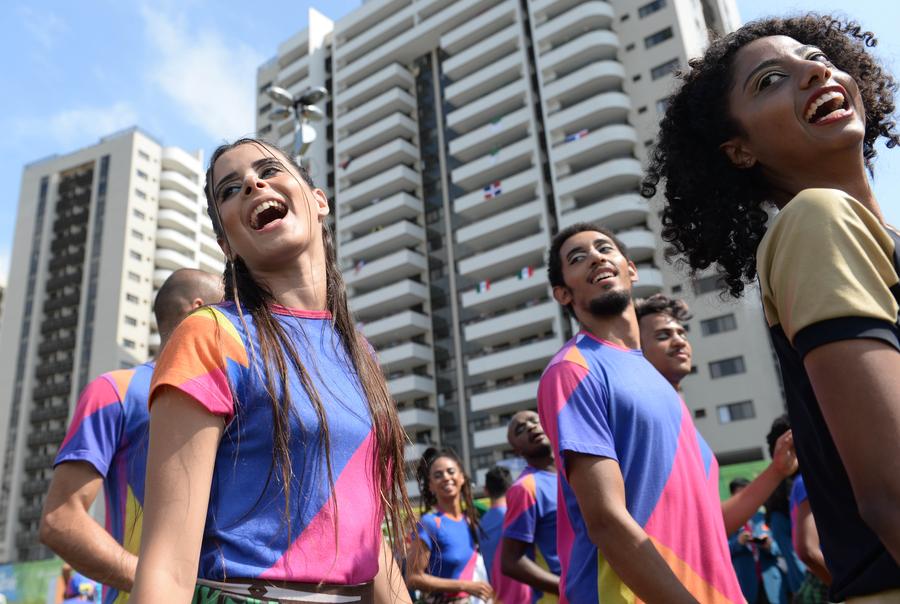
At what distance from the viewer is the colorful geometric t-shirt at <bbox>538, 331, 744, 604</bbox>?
245 cm

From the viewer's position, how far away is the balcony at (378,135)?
58250 millimetres

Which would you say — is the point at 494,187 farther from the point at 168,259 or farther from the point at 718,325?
the point at 168,259

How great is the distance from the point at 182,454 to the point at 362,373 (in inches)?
25.1

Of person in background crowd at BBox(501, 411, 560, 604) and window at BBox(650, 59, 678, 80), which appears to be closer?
person in background crowd at BBox(501, 411, 560, 604)

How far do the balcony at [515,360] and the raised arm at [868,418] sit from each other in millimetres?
42454

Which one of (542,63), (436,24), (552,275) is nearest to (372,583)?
(552,275)

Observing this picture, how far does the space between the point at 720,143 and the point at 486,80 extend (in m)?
53.2

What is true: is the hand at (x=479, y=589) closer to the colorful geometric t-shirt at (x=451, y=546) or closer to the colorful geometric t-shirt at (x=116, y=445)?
the colorful geometric t-shirt at (x=451, y=546)

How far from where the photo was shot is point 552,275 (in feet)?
12.7

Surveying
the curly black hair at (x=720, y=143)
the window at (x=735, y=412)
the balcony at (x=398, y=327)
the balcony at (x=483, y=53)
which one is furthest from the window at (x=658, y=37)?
the curly black hair at (x=720, y=143)

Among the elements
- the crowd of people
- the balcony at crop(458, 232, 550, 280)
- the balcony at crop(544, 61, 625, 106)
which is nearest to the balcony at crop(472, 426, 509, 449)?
the balcony at crop(458, 232, 550, 280)

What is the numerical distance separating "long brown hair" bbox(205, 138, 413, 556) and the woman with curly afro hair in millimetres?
978

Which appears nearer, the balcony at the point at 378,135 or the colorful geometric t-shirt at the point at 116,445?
the colorful geometric t-shirt at the point at 116,445

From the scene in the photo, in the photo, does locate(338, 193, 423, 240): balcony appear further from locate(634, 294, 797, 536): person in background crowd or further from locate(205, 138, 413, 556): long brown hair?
locate(205, 138, 413, 556): long brown hair
